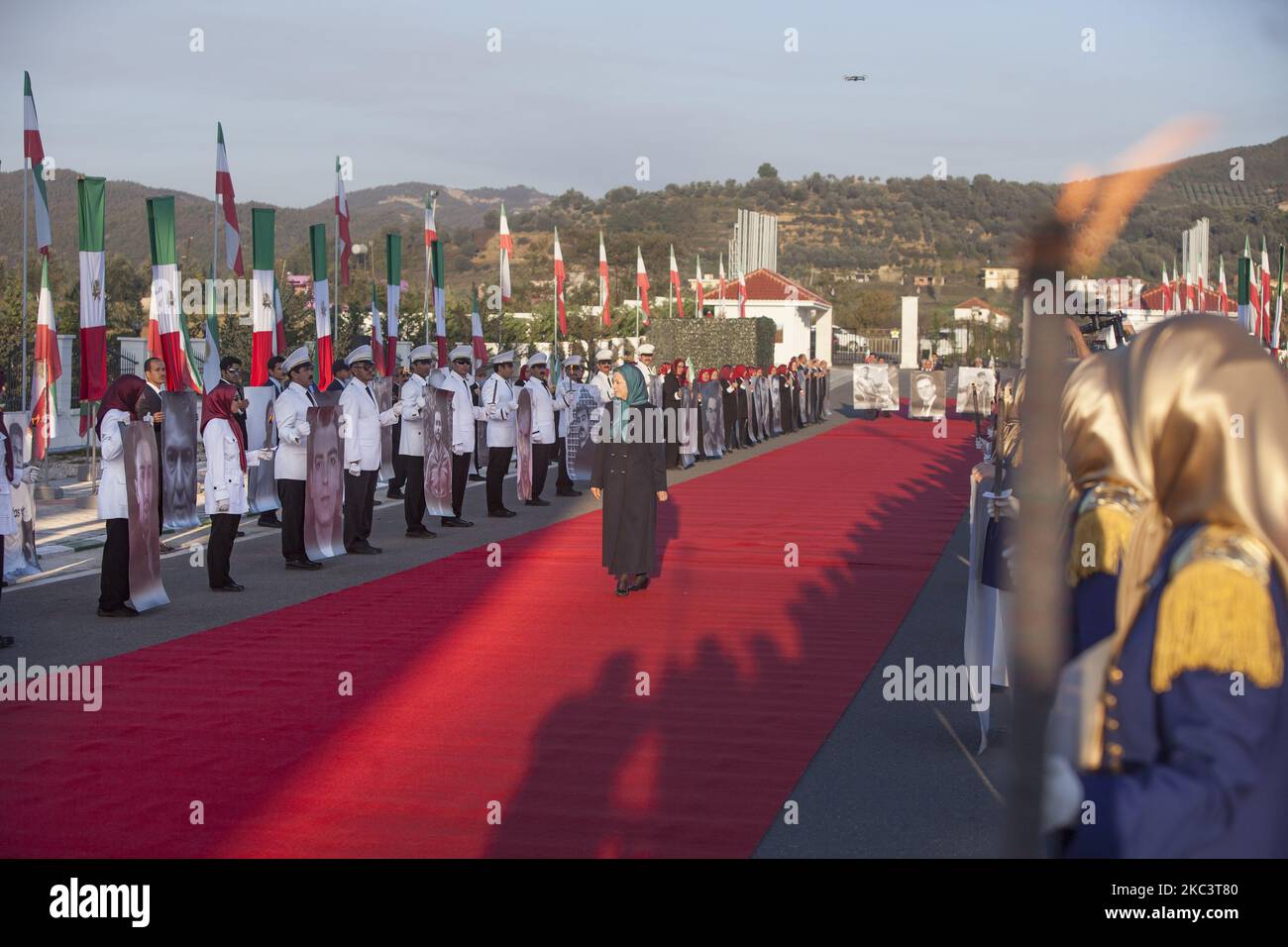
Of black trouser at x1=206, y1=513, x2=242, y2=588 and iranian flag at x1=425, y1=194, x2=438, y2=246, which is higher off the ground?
iranian flag at x1=425, y1=194, x2=438, y2=246

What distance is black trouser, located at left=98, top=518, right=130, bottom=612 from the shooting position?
10133mm

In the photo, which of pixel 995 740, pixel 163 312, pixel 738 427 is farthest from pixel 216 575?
pixel 738 427

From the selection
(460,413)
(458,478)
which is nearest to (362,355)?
(460,413)

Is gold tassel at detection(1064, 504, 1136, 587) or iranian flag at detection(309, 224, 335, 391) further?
iranian flag at detection(309, 224, 335, 391)

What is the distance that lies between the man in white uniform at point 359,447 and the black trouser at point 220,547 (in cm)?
238

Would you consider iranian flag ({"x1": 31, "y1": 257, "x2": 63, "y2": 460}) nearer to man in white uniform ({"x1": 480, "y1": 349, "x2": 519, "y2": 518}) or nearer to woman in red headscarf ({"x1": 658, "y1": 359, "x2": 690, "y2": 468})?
man in white uniform ({"x1": 480, "y1": 349, "x2": 519, "y2": 518})

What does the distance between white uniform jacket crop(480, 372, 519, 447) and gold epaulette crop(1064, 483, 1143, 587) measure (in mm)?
15365

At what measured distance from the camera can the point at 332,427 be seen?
Result: 13234 millimetres

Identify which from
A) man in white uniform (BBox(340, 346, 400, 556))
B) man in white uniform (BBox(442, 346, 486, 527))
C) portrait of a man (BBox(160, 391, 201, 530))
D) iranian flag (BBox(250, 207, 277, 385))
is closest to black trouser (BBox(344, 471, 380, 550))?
man in white uniform (BBox(340, 346, 400, 556))

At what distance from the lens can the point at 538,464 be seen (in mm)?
18688

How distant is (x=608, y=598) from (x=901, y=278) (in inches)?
4803

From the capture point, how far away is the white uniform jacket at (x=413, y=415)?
15.5m

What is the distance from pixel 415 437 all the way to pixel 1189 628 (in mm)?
14050

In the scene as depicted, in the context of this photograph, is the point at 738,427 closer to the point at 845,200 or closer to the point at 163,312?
the point at 163,312
